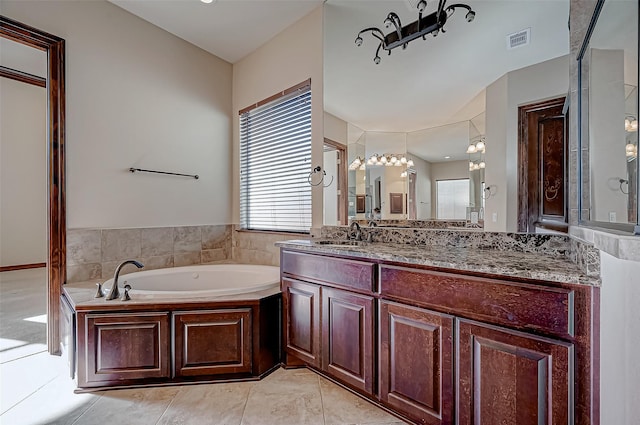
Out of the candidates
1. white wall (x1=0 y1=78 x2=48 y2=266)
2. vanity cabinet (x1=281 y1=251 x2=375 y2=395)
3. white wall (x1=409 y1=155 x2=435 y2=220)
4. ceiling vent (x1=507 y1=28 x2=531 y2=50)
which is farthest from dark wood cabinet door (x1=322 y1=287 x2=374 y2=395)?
white wall (x1=0 y1=78 x2=48 y2=266)

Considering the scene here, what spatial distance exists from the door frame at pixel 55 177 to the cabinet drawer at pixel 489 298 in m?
2.47

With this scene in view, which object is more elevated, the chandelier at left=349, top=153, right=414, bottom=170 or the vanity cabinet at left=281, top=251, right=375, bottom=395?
the chandelier at left=349, top=153, right=414, bottom=170

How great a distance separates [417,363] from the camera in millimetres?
1437

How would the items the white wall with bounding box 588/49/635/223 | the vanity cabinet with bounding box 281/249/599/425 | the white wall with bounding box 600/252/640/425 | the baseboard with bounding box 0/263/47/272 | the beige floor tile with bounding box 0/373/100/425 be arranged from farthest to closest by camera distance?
the baseboard with bounding box 0/263/47/272, the beige floor tile with bounding box 0/373/100/425, the vanity cabinet with bounding box 281/249/599/425, the white wall with bounding box 588/49/635/223, the white wall with bounding box 600/252/640/425

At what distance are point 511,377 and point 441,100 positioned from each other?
163cm

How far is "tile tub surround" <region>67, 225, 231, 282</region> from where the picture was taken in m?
2.38

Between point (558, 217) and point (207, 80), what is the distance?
335 cm

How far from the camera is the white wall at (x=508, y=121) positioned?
1.51m

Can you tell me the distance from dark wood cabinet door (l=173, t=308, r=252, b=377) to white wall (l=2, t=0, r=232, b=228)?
1.34 m

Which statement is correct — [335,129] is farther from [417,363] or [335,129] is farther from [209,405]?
[209,405]

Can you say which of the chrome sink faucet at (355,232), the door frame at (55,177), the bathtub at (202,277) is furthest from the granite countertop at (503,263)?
the door frame at (55,177)

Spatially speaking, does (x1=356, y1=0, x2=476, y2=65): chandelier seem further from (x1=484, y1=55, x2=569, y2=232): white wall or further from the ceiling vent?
(x1=484, y1=55, x2=569, y2=232): white wall

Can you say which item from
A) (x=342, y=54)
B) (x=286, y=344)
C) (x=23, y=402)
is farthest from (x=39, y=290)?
(x=342, y=54)

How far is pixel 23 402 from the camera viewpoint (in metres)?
1.72
